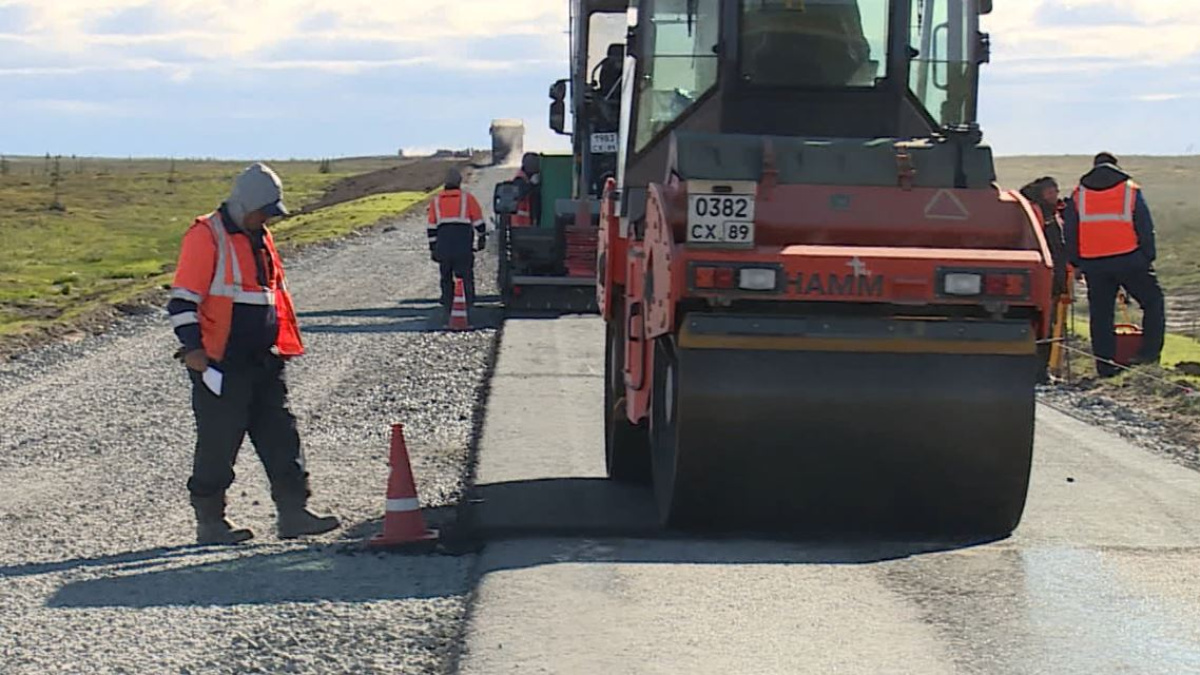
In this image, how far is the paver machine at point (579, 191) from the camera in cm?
2095

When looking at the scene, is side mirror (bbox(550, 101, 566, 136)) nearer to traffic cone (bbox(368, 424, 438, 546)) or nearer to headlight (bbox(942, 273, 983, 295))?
traffic cone (bbox(368, 424, 438, 546))

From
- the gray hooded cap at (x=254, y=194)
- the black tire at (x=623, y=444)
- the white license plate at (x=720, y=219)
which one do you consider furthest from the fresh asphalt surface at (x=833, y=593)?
the gray hooded cap at (x=254, y=194)

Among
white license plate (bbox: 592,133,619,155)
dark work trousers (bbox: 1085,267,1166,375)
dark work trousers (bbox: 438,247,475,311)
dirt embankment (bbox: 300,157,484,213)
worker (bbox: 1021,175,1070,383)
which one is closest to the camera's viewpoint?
worker (bbox: 1021,175,1070,383)

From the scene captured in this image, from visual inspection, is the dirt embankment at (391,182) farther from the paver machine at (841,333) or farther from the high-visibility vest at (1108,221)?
the paver machine at (841,333)

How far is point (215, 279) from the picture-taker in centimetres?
864

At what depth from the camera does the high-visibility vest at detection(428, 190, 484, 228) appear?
68.5 ft

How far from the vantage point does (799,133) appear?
9281 millimetres

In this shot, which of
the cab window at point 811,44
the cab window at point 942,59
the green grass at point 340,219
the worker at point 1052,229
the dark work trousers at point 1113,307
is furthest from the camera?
the green grass at point 340,219

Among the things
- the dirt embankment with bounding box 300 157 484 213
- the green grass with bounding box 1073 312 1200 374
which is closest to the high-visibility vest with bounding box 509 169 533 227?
the green grass with bounding box 1073 312 1200 374

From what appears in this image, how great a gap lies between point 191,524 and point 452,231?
12.1 meters

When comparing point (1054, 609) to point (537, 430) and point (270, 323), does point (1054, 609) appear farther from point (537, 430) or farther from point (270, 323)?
point (537, 430)

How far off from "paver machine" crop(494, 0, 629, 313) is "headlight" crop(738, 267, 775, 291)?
13.0 meters

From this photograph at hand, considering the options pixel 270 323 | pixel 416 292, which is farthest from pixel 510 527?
pixel 416 292

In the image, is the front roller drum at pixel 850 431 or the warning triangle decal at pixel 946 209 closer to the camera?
the front roller drum at pixel 850 431
